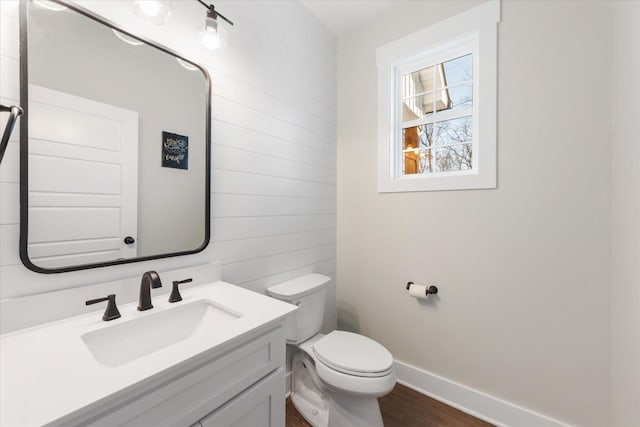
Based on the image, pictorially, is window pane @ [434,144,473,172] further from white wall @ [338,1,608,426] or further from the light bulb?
the light bulb

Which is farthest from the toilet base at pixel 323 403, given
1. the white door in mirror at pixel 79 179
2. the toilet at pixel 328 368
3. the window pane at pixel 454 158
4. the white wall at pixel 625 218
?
the window pane at pixel 454 158

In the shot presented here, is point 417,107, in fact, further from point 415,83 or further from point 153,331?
point 153,331

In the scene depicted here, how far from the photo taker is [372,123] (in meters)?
2.03

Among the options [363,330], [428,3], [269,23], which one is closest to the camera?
[269,23]

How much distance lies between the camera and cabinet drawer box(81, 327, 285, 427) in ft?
2.02

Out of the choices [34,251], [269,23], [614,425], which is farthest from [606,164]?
[34,251]

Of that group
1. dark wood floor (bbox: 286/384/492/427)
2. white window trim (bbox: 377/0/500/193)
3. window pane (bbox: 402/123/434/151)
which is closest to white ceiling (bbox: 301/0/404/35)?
white window trim (bbox: 377/0/500/193)

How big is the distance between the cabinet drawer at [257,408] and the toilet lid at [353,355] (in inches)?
16.2

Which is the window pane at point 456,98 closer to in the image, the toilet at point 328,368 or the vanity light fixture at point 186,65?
the toilet at point 328,368

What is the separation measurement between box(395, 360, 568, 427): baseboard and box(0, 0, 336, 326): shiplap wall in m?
0.73

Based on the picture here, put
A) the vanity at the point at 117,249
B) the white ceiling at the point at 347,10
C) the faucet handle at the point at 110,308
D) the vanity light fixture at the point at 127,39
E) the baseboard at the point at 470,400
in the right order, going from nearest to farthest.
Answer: the vanity at the point at 117,249 < the faucet handle at the point at 110,308 < the vanity light fixture at the point at 127,39 < the baseboard at the point at 470,400 < the white ceiling at the point at 347,10

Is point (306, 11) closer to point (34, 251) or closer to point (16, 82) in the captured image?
point (16, 82)

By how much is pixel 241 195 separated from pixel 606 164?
1820 millimetres

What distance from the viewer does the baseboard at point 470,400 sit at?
1461mm
